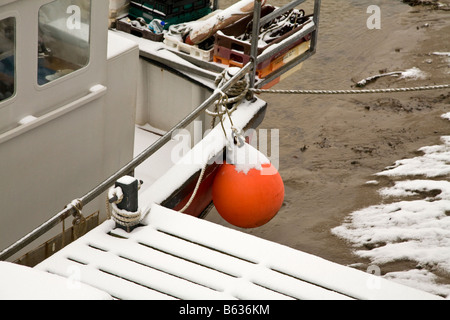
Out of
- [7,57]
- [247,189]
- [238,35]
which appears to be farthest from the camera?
[238,35]

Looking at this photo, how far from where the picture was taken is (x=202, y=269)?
392 centimetres

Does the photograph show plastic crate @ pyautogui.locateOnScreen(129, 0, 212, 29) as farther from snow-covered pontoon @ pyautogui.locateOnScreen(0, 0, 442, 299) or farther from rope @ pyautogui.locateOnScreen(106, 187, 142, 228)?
rope @ pyautogui.locateOnScreen(106, 187, 142, 228)

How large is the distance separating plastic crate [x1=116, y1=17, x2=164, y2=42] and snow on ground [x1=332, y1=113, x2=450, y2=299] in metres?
2.53

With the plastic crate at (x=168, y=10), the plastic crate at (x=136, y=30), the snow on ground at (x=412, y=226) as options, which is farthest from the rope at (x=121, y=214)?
the plastic crate at (x=168, y=10)

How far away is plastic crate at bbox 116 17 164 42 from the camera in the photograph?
7062mm

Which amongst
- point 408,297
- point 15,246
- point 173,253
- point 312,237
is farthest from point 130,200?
point 312,237

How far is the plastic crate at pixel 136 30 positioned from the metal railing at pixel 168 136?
1.02ft

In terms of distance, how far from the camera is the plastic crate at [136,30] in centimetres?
706

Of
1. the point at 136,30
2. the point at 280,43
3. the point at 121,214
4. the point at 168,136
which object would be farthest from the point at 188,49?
the point at 121,214

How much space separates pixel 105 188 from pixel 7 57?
97 cm

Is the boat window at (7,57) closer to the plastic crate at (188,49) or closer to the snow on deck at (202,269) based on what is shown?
the snow on deck at (202,269)

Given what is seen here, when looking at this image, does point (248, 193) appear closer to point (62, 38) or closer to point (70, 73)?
point (70, 73)

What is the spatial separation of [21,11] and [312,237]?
384 cm

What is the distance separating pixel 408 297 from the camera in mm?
3707
